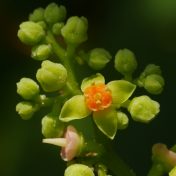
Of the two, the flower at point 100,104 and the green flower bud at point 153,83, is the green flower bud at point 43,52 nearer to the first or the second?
the flower at point 100,104

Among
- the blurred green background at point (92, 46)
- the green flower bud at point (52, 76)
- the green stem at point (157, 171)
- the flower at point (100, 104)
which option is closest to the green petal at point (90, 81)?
the flower at point (100, 104)

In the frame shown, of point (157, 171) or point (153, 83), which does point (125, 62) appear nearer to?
point (153, 83)

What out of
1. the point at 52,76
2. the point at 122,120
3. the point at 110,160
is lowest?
the point at 110,160

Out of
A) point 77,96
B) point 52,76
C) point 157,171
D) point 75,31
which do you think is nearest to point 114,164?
point 157,171

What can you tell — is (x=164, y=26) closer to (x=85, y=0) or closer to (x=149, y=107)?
(x=85, y=0)

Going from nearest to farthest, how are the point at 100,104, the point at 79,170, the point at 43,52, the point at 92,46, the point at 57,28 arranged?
1. the point at 79,170
2. the point at 100,104
3. the point at 43,52
4. the point at 57,28
5. the point at 92,46

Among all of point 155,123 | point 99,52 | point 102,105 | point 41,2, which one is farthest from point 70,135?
point 41,2

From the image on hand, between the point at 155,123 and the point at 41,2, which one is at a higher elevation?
the point at 41,2
